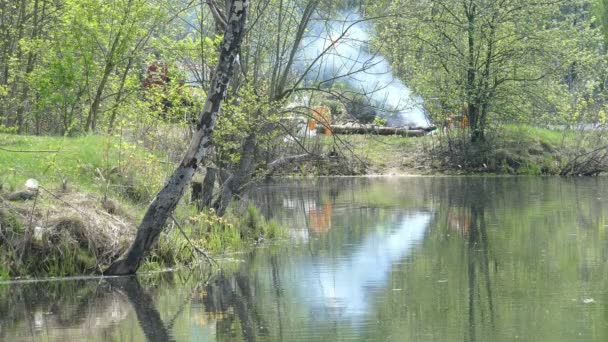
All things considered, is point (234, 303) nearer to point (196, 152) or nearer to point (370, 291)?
point (370, 291)

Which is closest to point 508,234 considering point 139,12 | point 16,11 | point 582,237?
point 582,237

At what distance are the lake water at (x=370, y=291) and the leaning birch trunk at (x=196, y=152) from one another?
55 cm

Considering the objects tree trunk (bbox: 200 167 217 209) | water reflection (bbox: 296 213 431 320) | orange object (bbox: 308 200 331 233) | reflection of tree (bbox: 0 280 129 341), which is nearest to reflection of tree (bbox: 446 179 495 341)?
water reflection (bbox: 296 213 431 320)

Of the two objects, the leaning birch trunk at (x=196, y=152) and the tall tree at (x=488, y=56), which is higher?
the tall tree at (x=488, y=56)

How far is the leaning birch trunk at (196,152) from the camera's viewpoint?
1414cm

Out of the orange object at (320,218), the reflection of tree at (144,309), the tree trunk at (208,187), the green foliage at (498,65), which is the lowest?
the reflection of tree at (144,309)

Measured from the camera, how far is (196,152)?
14508 mm

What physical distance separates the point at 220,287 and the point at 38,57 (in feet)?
47.2

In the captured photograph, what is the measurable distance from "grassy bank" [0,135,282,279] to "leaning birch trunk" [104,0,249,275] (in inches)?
24.8

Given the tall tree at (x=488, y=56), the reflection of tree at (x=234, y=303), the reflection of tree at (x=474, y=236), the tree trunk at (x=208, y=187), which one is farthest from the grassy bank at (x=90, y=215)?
the tall tree at (x=488, y=56)

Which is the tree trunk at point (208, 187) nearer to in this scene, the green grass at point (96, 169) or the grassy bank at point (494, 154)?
the green grass at point (96, 169)

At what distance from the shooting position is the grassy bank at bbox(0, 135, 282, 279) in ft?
49.7

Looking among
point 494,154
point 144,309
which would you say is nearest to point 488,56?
point 494,154

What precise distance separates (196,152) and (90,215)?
7.26 ft
